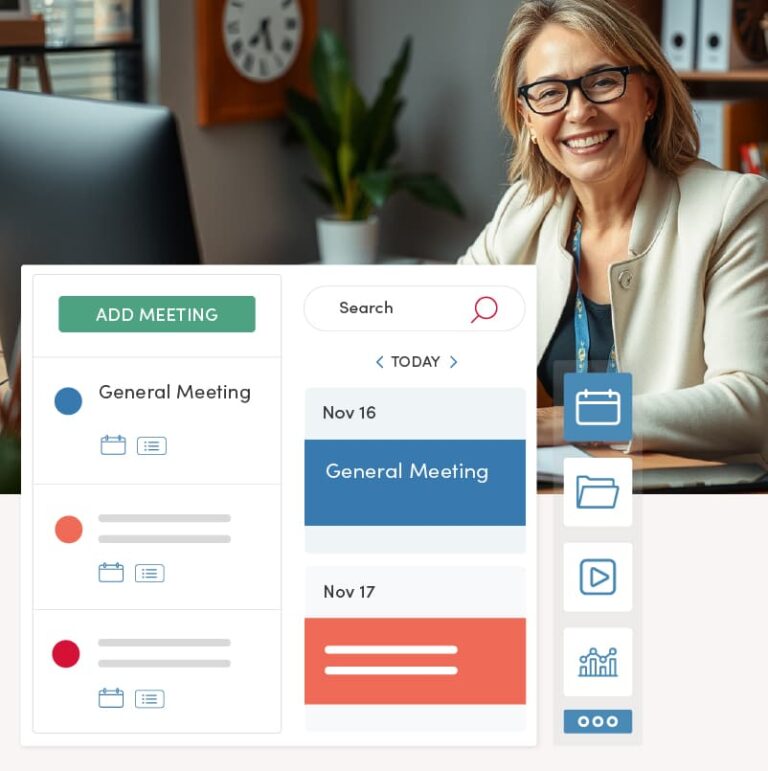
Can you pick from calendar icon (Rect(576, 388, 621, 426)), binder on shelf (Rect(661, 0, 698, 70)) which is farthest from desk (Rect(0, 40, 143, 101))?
calendar icon (Rect(576, 388, 621, 426))

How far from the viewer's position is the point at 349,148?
3.79 m

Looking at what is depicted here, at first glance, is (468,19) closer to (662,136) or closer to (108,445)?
(662,136)

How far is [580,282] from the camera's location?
4.67 feet

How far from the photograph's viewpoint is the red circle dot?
0.65 metres

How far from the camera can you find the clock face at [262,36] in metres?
3.78

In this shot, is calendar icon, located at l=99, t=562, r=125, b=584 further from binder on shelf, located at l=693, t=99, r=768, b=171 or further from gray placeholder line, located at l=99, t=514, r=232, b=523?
binder on shelf, located at l=693, t=99, r=768, b=171

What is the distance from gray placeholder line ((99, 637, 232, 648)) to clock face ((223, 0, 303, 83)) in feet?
10.9

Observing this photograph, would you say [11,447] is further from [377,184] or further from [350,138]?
[350,138]

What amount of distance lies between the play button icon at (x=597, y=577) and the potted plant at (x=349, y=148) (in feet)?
10.3

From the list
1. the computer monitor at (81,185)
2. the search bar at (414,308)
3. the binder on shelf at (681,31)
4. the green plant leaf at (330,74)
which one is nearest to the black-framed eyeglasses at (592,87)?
the computer monitor at (81,185)

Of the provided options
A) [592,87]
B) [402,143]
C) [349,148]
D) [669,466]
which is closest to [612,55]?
[592,87]

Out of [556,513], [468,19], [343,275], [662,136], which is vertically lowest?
[556,513]

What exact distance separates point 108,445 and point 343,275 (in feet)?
0.50


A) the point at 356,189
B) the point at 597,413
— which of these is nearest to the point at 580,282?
the point at 597,413
